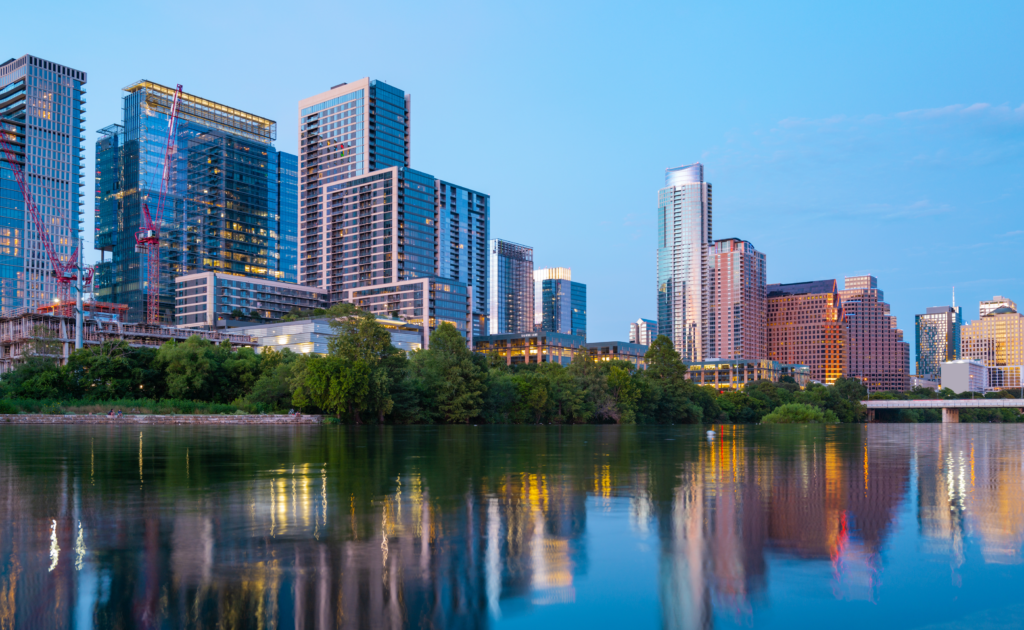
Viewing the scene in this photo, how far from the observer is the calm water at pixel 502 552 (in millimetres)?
9086

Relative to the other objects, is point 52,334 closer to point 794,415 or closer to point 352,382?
point 352,382

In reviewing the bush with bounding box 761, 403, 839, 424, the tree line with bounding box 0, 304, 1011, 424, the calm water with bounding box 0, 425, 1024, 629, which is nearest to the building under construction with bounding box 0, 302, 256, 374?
the tree line with bounding box 0, 304, 1011, 424

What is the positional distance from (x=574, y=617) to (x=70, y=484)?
18.0 meters

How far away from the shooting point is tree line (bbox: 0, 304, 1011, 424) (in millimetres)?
98125

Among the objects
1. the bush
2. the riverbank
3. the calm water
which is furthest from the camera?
the bush

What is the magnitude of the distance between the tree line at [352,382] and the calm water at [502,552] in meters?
76.9

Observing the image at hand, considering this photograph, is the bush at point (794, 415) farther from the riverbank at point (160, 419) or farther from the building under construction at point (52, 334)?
the building under construction at point (52, 334)

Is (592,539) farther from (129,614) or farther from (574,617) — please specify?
(129,614)

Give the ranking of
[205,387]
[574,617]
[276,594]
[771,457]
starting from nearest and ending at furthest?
1. [574,617]
2. [276,594]
3. [771,457]
4. [205,387]

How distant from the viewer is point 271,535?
1341 cm

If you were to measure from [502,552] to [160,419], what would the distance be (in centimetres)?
8407

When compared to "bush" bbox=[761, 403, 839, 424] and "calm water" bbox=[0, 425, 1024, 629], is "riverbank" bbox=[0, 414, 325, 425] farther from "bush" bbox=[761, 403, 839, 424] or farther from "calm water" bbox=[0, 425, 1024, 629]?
"bush" bbox=[761, 403, 839, 424]

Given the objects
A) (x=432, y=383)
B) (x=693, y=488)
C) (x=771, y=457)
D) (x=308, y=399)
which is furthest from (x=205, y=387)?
(x=693, y=488)

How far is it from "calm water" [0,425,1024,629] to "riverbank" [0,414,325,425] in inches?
2465
